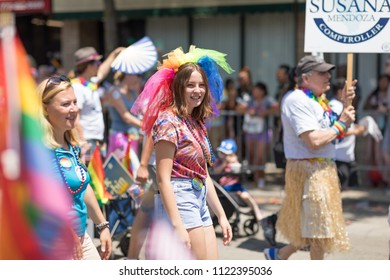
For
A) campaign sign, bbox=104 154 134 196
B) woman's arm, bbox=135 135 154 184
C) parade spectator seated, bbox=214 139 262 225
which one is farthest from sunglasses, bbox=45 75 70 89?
parade spectator seated, bbox=214 139 262 225

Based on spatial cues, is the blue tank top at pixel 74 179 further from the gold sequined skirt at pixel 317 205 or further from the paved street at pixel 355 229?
the paved street at pixel 355 229

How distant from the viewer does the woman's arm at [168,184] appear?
4297 millimetres

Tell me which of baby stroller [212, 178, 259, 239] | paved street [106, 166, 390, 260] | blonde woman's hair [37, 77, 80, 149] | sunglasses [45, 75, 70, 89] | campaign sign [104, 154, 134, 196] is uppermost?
sunglasses [45, 75, 70, 89]

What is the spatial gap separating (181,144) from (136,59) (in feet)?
→ 10.1

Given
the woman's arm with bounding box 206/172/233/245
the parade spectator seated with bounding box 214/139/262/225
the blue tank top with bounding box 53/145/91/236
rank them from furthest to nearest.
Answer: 1. the parade spectator seated with bounding box 214/139/262/225
2. the woman's arm with bounding box 206/172/233/245
3. the blue tank top with bounding box 53/145/91/236

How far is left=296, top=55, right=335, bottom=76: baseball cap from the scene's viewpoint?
5.83 metres

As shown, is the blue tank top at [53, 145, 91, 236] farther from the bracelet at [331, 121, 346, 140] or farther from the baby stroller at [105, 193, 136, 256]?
the baby stroller at [105, 193, 136, 256]

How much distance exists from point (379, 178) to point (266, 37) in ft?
15.4

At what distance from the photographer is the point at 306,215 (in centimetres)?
593

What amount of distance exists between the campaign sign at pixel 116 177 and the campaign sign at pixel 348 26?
250cm

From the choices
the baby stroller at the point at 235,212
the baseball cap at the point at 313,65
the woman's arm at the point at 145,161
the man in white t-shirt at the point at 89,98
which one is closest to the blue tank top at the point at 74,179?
the woman's arm at the point at 145,161

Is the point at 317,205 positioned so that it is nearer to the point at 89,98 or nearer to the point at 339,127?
the point at 339,127

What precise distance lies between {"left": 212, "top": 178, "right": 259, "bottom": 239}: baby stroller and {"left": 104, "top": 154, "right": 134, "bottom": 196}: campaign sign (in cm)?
92

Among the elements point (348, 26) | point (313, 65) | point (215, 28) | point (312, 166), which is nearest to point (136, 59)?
point (313, 65)
